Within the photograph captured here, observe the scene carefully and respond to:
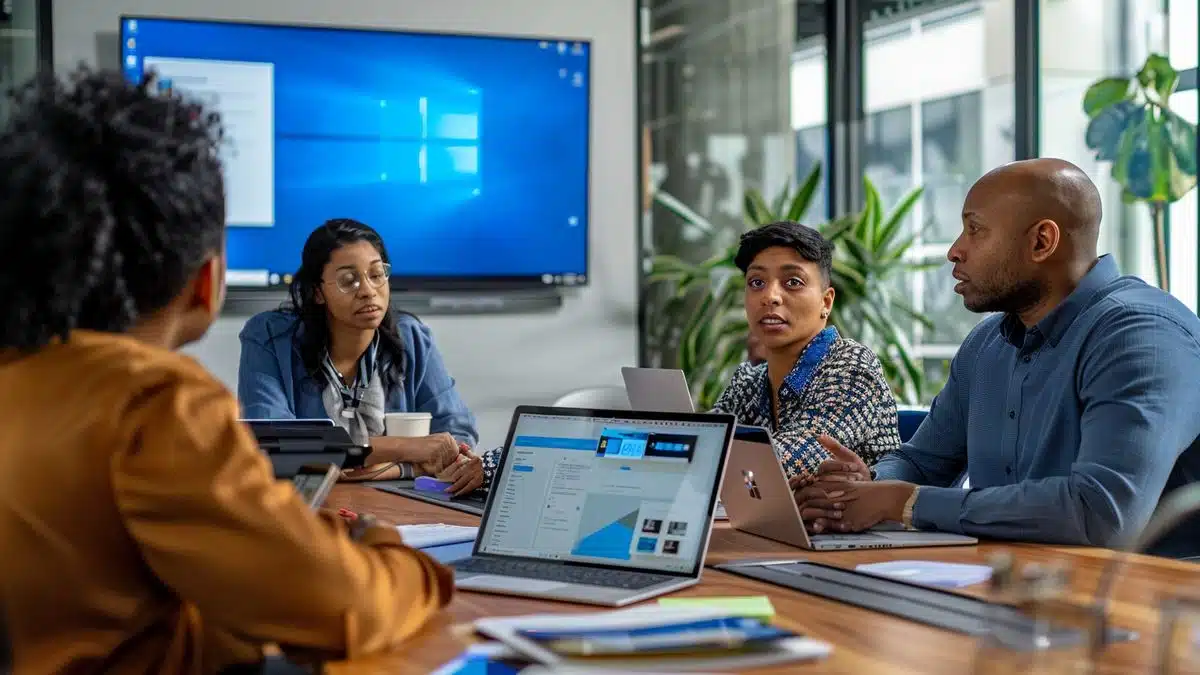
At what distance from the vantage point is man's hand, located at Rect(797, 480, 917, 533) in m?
2.13

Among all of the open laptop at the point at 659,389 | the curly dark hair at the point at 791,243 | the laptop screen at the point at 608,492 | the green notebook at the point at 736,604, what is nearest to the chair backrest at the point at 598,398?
the curly dark hair at the point at 791,243

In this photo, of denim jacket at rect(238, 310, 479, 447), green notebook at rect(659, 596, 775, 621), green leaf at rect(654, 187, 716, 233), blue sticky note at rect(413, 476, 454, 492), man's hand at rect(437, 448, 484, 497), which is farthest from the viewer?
green leaf at rect(654, 187, 716, 233)

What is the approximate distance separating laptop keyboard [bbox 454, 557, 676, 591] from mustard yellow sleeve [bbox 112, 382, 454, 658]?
1.62ft

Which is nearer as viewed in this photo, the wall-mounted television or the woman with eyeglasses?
the woman with eyeglasses

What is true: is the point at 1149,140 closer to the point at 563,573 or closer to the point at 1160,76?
the point at 1160,76

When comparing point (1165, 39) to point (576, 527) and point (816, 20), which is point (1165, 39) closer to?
point (816, 20)

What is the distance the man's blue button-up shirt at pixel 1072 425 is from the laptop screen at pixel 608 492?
0.59m

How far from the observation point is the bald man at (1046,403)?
2066mm

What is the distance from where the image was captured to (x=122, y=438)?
115cm

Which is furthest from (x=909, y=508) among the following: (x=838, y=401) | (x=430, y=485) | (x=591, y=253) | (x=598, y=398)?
(x=591, y=253)

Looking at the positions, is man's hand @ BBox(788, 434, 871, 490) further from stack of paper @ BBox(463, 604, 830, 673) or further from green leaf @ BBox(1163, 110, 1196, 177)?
green leaf @ BBox(1163, 110, 1196, 177)

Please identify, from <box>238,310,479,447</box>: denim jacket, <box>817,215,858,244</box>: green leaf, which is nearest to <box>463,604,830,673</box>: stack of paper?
<box>238,310,479,447</box>: denim jacket

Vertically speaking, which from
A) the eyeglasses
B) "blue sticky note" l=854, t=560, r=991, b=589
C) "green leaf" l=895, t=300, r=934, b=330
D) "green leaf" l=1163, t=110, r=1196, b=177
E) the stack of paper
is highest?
"green leaf" l=1163, t=110, r=1196, b=177

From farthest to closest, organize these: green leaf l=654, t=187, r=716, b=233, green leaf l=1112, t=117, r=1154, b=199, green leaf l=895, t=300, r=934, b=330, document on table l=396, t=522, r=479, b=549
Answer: green leaf l=654, t=187, r=716, b=233 → green leaf l=895, t=300, r=934, b=330 → green leaf l=1112, t=117, r=1154, b=199 → document on table l=396, t=522, r=479, b=549
